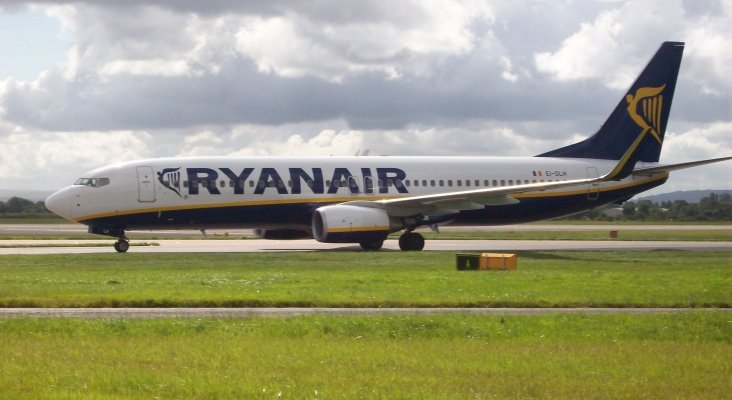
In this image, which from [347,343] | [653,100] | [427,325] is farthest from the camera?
[653,100]

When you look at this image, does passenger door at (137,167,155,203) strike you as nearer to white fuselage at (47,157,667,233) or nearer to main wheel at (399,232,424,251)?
white fuselage at (47,157,667,233)

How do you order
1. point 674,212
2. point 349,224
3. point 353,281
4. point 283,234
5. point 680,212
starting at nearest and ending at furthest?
point 353,281 < point 349,224 < point 283,234 < point 680,212 < point 674,212

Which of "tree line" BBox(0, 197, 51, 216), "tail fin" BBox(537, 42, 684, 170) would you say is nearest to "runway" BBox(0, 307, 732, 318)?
"tail fin" BBox(537, 42, 684, 170)

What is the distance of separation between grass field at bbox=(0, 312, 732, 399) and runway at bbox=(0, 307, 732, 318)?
3.86 ft

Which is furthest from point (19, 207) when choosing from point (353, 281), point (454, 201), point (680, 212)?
point (353, 281)

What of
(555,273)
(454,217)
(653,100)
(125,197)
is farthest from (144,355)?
(653,100)

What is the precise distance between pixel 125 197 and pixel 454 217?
13700mm

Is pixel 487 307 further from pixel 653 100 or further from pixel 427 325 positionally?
pixel 653 100

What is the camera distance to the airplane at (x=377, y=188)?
42875 mm

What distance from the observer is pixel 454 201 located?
45.1m

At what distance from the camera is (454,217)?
46.4 metres

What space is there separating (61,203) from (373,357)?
3059 centimetres

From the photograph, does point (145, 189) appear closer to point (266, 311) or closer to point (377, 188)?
point (377, 188)

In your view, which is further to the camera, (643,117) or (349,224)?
(643,117)
